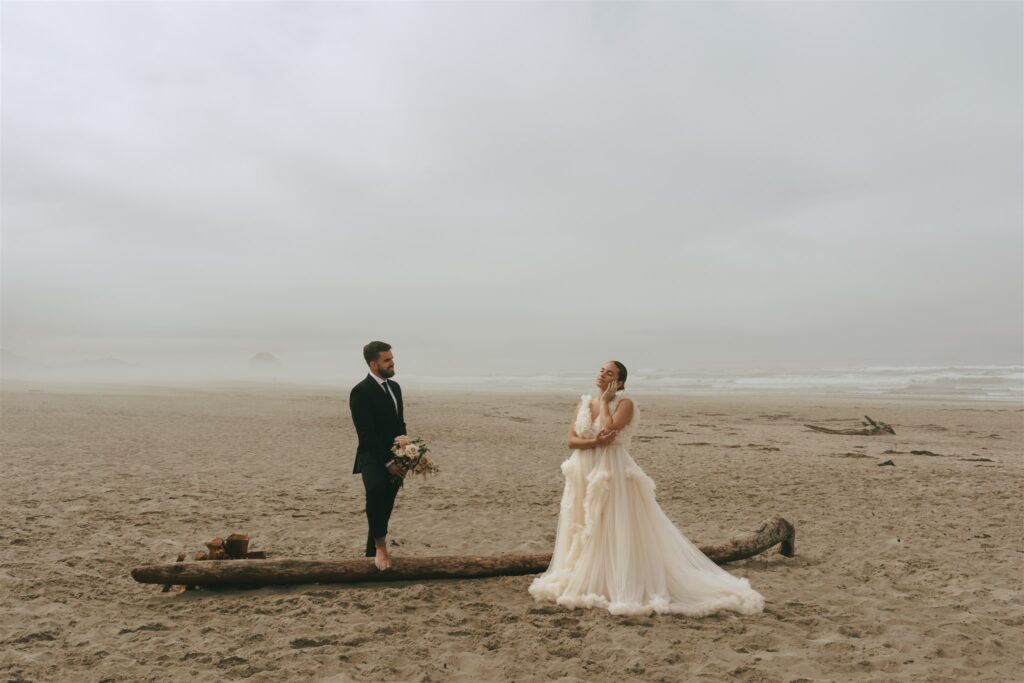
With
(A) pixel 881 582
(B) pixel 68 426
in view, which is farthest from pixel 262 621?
(B) pixel 68 426

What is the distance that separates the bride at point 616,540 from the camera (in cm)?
582

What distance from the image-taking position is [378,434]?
6.14m

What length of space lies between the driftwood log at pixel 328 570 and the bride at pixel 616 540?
60cm

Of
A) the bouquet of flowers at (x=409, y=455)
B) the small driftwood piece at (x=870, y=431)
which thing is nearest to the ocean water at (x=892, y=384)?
the small driftwood piece at (x=870, y=431)

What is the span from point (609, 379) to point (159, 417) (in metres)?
22.7

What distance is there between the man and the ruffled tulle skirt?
1.64 metres

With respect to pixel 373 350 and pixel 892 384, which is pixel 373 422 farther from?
pixel 892 384

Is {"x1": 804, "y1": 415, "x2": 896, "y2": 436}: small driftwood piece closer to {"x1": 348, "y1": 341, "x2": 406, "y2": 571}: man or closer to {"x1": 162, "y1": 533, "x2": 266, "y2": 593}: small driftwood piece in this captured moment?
{"x1": 348, "y1": 341, "x2": 406, "y2": 571}: man

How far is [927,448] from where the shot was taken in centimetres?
1603

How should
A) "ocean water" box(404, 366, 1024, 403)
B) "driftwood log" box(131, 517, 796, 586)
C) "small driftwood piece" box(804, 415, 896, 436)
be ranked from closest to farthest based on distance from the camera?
"driftwood log" box(131, 517, 796, 586) → "small driftwood piece" box(804, 415, 896, 436) → "ocean water" box(404, 366, 1024, 403)

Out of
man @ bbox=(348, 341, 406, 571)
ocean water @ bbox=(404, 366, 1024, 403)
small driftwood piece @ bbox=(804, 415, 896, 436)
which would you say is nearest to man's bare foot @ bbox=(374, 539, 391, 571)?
→ man @ bbox=(348, 341, 406, 571)

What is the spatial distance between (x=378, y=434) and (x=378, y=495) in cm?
59

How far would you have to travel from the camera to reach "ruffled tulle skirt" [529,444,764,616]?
5.77 meters

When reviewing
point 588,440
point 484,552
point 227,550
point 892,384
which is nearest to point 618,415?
point 588,440
